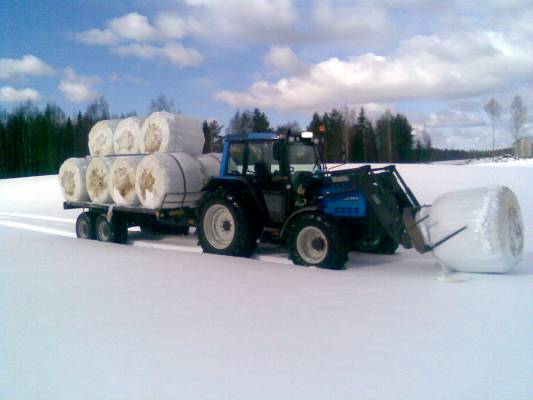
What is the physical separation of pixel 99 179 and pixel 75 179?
91cm

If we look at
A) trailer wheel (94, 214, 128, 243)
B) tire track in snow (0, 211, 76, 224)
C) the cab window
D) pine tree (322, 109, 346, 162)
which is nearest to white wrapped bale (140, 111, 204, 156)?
the cab window

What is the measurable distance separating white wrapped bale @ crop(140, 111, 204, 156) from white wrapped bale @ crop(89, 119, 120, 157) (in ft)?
3.48

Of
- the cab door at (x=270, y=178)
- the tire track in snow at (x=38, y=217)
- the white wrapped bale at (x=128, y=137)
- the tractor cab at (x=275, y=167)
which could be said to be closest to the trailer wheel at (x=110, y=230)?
the white wrapped bale at (x=128, y=137)

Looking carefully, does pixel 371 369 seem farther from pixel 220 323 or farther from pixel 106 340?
pixel 106 340

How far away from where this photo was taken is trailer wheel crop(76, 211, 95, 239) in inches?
466

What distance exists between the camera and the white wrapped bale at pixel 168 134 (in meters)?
10.6

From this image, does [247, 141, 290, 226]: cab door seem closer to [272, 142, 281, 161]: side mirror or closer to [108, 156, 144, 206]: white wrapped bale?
[272, 142, 281, 161]: side mirror

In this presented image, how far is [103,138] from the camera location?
11.6 meters

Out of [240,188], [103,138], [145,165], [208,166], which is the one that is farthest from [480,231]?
Answer: [103,138]

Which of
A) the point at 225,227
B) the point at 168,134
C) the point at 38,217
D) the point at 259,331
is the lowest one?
the point at 259,331

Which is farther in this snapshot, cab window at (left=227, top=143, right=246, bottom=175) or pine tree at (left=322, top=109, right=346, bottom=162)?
pine tree at (left=322, top=109, right=346, bottom=162)

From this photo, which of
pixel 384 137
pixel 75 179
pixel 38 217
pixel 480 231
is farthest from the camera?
pixel 384 137

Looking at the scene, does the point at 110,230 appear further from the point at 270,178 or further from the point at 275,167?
the point at 275,167

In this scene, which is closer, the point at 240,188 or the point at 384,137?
the point at 240,188
